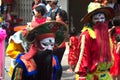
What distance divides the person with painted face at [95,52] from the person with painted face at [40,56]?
2.18 feet

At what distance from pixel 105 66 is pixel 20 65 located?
1418 mm

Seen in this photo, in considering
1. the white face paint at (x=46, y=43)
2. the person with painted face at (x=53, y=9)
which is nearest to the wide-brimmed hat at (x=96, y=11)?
the white face paint at (x=46, y=43)

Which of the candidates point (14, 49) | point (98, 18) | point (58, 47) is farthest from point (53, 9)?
point (98, 18)

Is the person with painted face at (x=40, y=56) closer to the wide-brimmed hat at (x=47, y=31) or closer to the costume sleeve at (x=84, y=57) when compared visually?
the wide-brimmed hat at (x=47, y=31)

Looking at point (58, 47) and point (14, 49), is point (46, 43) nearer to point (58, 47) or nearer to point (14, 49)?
point (58, 47)

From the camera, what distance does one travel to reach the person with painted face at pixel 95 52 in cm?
582

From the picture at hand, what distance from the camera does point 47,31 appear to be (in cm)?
502

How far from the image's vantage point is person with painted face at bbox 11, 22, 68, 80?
4.90 meters

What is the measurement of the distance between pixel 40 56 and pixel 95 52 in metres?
1.04

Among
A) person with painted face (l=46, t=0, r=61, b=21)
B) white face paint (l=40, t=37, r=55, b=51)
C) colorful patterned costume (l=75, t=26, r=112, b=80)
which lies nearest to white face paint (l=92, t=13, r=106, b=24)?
colorful patterned costume (l=75, t=26, r=112, b=80)

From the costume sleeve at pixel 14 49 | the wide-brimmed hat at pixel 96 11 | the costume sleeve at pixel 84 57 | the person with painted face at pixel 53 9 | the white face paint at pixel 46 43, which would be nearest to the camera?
the white face paint at pixel 46 43

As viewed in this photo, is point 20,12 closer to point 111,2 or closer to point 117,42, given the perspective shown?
point 111,2

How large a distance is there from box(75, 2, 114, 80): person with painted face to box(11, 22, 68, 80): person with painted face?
2.18 ft

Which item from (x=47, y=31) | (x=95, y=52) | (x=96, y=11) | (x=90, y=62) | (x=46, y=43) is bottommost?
(x=90, y=62)
